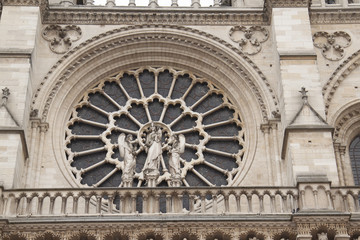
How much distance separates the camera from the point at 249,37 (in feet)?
64.8

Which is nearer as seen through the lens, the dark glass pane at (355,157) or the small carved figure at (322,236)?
the small carved figure at (322,236)

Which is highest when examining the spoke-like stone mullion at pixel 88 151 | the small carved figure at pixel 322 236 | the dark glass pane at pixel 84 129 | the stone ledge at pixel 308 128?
the dark glass pane at pixel 84 129

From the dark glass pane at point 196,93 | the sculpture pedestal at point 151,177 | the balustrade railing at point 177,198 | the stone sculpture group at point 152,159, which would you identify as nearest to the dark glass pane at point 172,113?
the dark glass pane at point 196,93

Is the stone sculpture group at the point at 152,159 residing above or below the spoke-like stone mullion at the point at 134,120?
below

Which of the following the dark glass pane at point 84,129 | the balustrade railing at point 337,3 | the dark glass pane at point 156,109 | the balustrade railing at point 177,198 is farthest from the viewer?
the balustrade railing at point 337,3

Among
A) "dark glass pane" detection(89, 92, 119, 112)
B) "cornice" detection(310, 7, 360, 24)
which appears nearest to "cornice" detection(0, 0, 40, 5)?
"dark glass pane" detection(89, 92, 119, 112)

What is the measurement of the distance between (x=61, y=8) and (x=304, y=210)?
26.1 feet

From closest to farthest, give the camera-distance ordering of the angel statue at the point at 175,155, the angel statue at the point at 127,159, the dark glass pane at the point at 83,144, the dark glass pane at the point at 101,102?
the angel statue at the point at 127,159 → the angel statue at the point at 175,155 → the dark glass pane at the point at 83,144 → the dark glass pane at the point at 101,102

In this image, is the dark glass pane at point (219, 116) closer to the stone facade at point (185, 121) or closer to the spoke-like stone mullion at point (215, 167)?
the stone facade at point (185, 121)

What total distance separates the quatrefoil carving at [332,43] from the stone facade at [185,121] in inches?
1.3

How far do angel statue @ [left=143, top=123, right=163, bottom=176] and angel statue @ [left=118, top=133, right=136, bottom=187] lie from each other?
277mm

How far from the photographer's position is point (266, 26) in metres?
20.0

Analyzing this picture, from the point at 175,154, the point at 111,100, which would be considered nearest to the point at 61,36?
Answer: the point at 111,100

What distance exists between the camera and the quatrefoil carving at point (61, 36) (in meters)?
19.5
